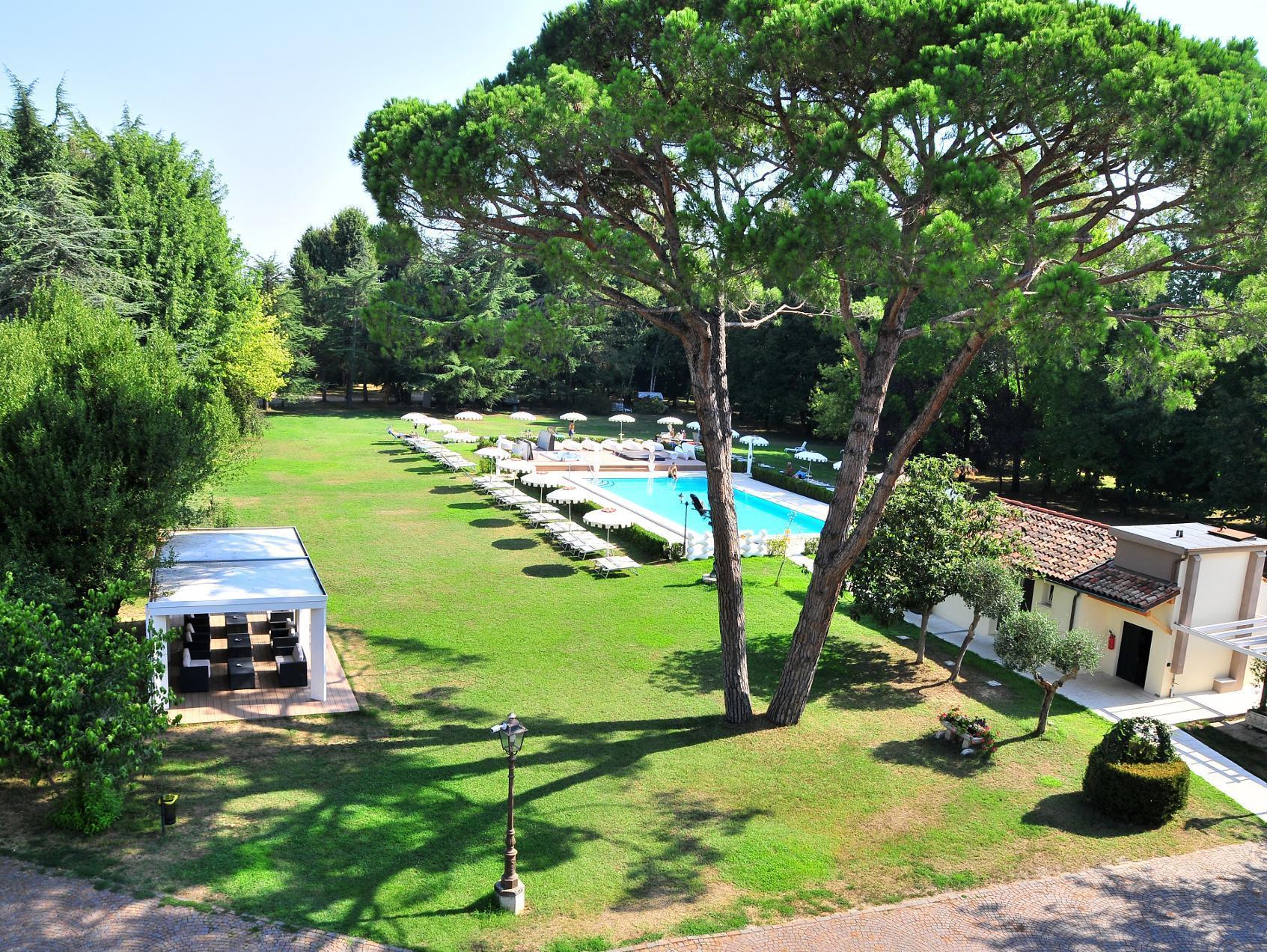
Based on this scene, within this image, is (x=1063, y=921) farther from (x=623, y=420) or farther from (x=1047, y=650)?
(x=623, y=420)

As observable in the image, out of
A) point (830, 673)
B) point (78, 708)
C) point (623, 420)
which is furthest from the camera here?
point (623, 420)

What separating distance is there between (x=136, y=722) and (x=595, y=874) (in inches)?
199

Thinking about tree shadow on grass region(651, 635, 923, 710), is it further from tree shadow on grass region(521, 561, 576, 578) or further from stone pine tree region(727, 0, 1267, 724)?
tree shadow on grass region(521, 561, 576, 578)

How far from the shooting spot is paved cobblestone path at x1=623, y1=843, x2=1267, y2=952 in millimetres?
8805

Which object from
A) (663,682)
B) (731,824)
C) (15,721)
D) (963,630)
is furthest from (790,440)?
(15,721)

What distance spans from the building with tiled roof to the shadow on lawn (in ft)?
24.8

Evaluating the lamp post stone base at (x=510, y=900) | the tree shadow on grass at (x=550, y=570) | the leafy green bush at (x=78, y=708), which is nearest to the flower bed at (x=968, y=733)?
the lamp post stone base at (x=510, y=900)

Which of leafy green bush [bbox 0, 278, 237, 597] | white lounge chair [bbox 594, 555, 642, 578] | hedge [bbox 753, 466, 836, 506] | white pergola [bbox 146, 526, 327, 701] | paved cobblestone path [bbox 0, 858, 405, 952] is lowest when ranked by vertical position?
paved cobblestone path [bbox 0, 858, 405, 952]

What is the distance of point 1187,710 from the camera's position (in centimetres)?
1567

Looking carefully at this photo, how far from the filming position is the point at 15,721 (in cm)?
924

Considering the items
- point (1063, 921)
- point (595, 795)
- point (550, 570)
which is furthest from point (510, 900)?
point (550, 570)

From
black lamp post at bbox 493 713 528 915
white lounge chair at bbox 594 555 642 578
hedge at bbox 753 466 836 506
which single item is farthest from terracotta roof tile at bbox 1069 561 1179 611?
hedge at bbox 753 466 836 506

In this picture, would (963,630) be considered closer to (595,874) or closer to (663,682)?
(663,682)

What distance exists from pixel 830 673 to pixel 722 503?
15.5ft
